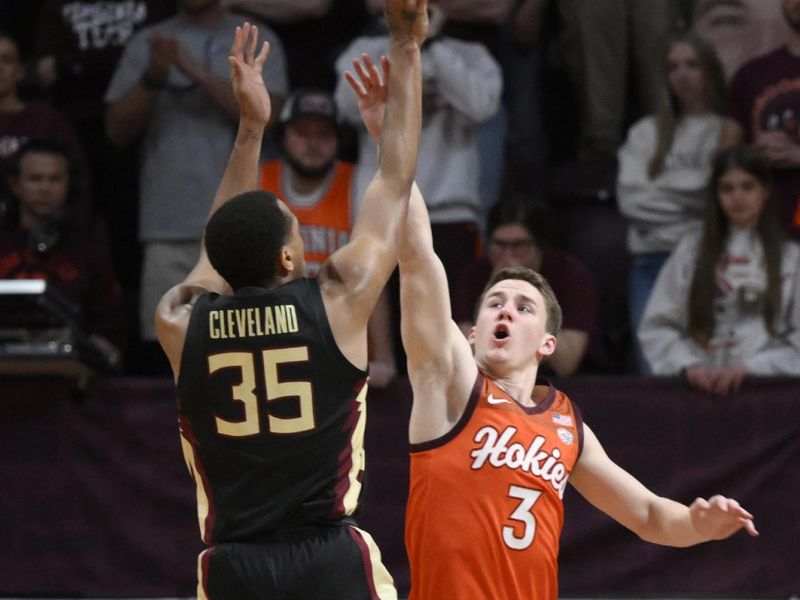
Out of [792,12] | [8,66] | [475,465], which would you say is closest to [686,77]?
[792,12]

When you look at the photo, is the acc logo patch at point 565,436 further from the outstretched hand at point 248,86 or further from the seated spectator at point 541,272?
the seated spectator at point 541,272

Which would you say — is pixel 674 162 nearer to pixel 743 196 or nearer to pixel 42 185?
pixel 743 196

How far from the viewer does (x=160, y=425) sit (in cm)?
680

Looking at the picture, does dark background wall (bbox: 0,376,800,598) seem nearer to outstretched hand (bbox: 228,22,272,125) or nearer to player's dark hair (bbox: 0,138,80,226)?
player's dark hair (bbox: 0,138,80,226)

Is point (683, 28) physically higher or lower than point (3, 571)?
higher

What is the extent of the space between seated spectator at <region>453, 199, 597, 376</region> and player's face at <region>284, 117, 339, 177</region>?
97 centimetres

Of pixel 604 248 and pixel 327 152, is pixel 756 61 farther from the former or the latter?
pixel 327 152

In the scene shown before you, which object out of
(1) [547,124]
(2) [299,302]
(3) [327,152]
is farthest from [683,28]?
(2) [299,302]

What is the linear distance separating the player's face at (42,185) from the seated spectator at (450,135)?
154cm

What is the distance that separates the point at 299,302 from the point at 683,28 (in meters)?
4.92

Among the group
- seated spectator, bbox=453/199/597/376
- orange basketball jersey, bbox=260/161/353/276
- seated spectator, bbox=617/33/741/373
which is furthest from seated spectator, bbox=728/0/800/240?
orange basketball jersey, bbox=260/161/353/276

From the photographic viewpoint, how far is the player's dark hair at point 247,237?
381cm

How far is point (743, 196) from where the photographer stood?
23.8 feet

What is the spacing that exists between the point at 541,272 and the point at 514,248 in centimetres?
18
